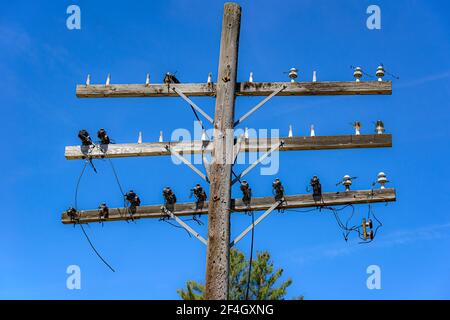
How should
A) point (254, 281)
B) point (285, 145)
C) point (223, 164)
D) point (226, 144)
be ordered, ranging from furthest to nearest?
point (254, 281) → point (285, 145) → point (226, 144) → point (223, 164)

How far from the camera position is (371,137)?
895 cm

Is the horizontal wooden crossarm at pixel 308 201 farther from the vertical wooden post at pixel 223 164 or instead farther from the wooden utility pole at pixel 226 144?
the vertical wooden post at pixel 223 164

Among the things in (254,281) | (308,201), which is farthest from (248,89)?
(254,281)

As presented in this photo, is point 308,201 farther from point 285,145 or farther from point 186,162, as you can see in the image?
point 186,162

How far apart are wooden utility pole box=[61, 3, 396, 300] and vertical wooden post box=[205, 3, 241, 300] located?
0.4 inches

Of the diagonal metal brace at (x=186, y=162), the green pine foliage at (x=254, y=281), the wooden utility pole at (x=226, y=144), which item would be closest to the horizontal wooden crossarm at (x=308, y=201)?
the wooden utility pole at (x=226, y=144)

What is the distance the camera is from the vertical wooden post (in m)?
7.69

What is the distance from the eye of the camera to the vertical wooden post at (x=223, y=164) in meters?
7.69

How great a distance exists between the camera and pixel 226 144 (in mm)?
8375

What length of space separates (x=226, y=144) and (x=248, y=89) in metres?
0.94
